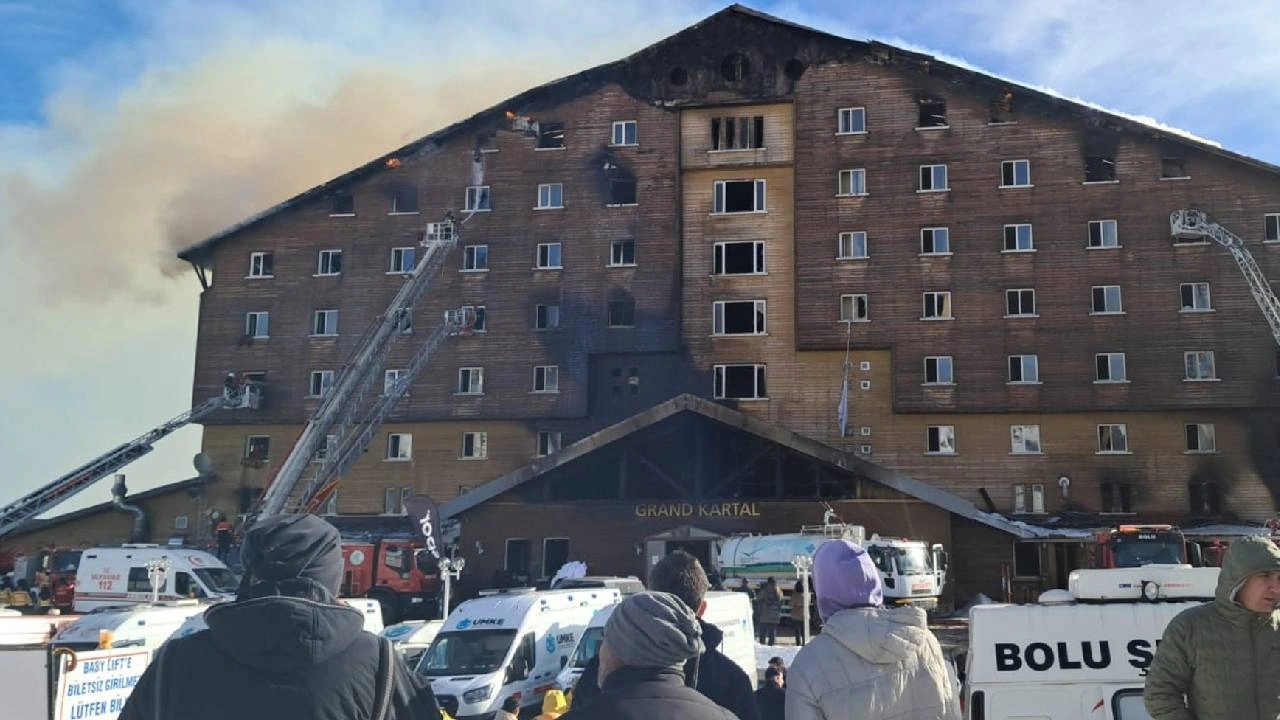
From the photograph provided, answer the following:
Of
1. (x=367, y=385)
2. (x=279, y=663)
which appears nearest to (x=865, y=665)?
(x=279, y=663)

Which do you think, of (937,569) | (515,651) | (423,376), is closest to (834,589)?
(515,651)

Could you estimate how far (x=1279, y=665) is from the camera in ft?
15.9

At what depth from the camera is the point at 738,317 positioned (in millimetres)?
45469

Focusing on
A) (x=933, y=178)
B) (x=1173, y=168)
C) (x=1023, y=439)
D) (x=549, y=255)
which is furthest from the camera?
(x=549, y=255)

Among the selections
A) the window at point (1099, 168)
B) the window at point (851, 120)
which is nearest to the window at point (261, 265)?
the window at point (851, 120)

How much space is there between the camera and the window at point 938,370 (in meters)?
43.4

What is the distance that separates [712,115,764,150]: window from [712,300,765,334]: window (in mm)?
6727

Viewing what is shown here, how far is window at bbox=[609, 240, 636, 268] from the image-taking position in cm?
4612

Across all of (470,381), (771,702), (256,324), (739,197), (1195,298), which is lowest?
(771,702)

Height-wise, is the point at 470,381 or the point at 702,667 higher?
the point at 470,381

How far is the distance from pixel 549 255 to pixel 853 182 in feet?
42.9

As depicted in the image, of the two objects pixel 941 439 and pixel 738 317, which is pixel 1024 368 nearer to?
pixel 941 439

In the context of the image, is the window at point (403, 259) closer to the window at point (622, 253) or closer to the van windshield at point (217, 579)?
the window at point (622, 253)

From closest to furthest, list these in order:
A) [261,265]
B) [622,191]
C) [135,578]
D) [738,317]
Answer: [135,578] → [738,317] → [622,191] → [261,265]
